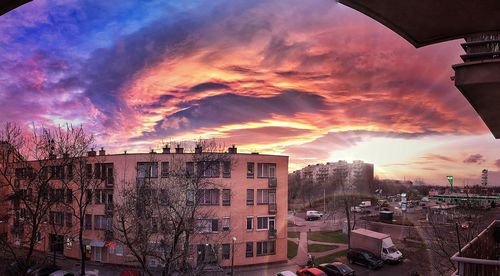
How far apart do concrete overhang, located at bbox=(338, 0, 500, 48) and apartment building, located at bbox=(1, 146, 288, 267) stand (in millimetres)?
21210

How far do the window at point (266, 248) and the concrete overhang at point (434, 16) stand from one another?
24202 millimetres

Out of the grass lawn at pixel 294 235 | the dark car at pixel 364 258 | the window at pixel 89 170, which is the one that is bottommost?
the grass lawn at pixel 294 235

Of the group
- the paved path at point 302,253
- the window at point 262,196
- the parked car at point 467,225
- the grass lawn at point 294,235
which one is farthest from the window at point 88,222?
the parked car at point 467,225

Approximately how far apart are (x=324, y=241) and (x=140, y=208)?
19592 mm

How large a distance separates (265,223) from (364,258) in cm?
705

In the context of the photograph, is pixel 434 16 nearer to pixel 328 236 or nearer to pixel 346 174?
pixel 328 236

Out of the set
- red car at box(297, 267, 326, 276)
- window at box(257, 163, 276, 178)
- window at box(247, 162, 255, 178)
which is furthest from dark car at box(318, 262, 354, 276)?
window at box(247, 162, 255, 178)

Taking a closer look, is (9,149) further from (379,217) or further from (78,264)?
(379,217)

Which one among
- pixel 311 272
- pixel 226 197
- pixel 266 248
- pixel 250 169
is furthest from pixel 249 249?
pixel 311 272

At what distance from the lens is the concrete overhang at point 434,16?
3.81m

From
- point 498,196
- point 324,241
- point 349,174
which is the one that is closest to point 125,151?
point 324,241

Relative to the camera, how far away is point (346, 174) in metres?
60.3

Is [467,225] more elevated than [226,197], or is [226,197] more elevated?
[226,197]

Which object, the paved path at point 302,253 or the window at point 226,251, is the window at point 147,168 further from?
the paved path at point 302,253
